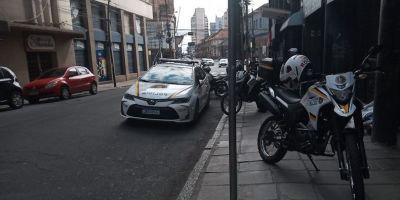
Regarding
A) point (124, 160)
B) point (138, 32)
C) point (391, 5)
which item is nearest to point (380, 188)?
point (391, 5)

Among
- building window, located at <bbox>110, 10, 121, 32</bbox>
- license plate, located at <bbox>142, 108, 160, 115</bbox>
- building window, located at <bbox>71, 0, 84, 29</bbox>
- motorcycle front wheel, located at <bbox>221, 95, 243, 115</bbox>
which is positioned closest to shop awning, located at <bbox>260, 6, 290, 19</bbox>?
building window, located at <bbox>71, 0, 84, 29</bbox>

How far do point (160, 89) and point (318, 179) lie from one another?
4.85 meters

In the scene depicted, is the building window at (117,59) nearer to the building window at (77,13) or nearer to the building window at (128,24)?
the building window at (128,24)

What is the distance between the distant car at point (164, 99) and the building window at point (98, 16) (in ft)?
74.1

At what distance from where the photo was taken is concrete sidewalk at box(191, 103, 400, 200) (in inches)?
159

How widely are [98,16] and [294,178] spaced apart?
2906 cm

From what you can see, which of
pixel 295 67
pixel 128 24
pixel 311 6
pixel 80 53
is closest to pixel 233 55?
pixel 295 67

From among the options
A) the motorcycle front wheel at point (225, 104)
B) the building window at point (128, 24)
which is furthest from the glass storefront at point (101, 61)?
the motorcycle front wheel at point (225, 104)

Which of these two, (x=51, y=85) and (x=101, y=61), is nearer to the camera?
(x=51, y=85)

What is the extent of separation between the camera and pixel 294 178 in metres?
4.56

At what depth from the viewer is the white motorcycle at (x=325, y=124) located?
141 inches

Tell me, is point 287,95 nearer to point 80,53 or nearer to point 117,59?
point 80,53

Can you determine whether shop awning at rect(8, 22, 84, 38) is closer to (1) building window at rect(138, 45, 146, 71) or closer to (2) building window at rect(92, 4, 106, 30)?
(2) building window at rect(92, 4, 106, 30)

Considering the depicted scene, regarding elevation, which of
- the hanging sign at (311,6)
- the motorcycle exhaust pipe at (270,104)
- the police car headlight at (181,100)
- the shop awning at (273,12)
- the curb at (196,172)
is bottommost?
the curb at (196,172)
